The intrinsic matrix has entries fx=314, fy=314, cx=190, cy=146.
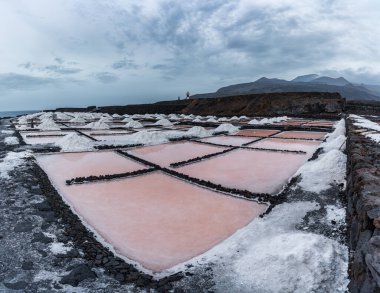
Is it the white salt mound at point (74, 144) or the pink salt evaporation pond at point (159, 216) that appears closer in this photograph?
the pink salt evaporation pond at point (159, 216)

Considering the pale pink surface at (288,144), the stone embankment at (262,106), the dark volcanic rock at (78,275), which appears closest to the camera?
the dark volcanic rock at (78,275)

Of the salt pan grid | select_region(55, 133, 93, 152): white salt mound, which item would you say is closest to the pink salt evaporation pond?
the salt pan grid

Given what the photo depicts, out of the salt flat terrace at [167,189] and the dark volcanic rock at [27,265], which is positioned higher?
the dark volcanic rock at [27,265]

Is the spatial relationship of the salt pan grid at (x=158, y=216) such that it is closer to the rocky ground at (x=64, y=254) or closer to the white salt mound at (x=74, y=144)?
the rocky ground at (x=64, y=254)

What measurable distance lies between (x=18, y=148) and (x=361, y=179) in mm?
11557

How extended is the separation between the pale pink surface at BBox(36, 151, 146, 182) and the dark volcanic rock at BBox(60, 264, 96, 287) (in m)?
4.50

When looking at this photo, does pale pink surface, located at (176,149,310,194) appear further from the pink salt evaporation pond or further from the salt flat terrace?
the pink salt evaporation pond

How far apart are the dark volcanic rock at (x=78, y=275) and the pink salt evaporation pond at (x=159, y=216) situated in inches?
22.2

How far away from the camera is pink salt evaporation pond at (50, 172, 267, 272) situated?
4123 millimetres

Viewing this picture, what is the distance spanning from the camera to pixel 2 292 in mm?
3115

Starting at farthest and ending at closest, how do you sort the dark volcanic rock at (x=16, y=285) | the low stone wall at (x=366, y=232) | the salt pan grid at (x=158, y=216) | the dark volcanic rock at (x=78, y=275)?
1. the salt pan grid at (x=158, y=216)
2. the dark volcanic rock at (x=78, y=275)
3. the dark volcanic rock at (x=16, y=285)
4. the low stone wall at (x=366, y=232)

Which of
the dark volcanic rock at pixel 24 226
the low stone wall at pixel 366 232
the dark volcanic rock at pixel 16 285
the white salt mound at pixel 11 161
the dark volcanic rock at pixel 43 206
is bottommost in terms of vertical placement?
the dark volcanic rock at pixel 16 285

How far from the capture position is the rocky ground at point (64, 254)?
3258 millimetres

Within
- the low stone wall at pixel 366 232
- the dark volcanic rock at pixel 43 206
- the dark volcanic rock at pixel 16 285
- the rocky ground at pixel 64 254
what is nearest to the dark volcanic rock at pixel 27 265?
the rocky ground at pixel 64 254
